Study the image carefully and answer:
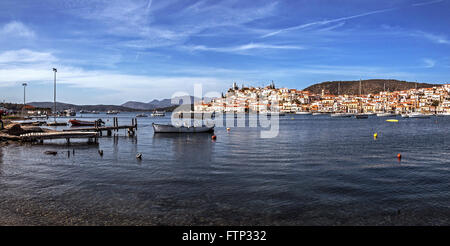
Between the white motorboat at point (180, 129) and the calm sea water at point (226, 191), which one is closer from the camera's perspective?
the calm sea water at point (226, 191)

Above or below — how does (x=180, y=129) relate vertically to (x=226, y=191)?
above

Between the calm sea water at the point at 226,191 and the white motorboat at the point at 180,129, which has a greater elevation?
the white motorboat at the point at 180,129

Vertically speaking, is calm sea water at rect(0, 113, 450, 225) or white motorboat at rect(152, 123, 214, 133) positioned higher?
white motorboat at rect(152, 123, 214, 133)

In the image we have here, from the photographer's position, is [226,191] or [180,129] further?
[180,129]

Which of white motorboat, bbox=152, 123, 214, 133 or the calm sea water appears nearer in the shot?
the calm sea water

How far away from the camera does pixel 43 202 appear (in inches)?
493
